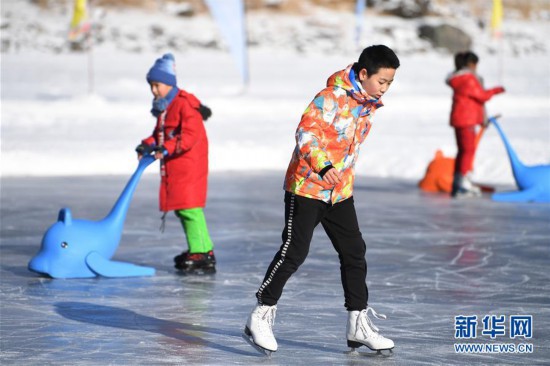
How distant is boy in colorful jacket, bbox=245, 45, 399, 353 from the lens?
15.1 ft

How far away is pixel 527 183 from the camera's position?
10.9 meters

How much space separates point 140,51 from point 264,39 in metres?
5.53

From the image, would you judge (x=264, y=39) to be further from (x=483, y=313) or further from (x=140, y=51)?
(x=483, y=313)

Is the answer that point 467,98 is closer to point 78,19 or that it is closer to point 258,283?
point 258,283

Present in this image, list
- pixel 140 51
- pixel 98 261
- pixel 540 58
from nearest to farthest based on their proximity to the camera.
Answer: pixel 98 261 → pixel 140 51 → pixel 540 58

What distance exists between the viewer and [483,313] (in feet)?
19.0

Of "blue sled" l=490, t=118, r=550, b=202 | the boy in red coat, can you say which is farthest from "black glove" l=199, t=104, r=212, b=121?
"blue sled" l=490, t=118, r=550, b=202

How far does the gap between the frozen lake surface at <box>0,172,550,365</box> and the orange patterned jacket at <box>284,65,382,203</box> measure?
746 millimetres

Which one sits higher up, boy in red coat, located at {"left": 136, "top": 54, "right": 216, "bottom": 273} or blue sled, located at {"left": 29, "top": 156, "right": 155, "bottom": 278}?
boy in red coat, located at {"left": 136, "top": 54, "right": 216, "bottom": 273}

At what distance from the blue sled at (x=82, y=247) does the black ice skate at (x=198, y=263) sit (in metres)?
0.35

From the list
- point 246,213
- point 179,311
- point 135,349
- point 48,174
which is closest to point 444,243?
point 246,213

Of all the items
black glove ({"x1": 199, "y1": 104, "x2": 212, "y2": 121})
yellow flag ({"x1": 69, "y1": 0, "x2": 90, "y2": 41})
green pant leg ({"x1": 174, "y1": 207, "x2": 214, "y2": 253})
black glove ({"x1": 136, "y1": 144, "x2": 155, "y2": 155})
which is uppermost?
yellow flag ({"x1": 69, "y1": 0, "x2": 90, "y2": 41})

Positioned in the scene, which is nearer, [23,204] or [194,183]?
[194,183]

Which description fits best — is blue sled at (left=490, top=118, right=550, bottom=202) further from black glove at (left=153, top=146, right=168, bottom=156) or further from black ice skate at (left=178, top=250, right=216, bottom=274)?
black glove at (left=153, top=146, right=168, bottom=156)
